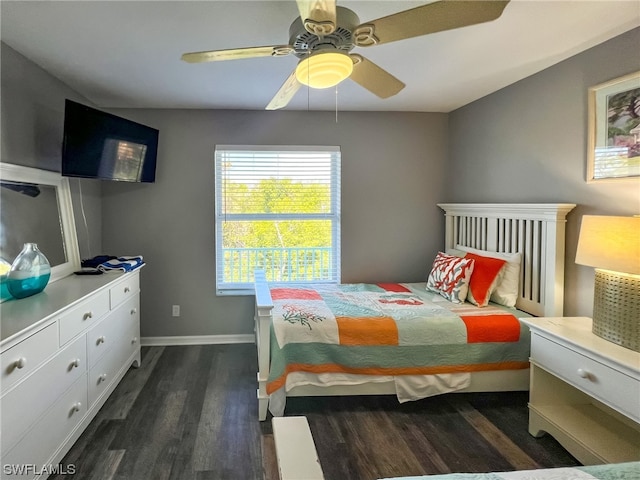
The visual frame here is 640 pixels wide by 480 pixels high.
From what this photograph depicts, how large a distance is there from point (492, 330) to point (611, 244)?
1.01 m

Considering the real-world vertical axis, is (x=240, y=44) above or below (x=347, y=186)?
above

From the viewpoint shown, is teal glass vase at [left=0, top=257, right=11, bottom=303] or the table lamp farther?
teal glass vase at [left=0, top=257, right=11, bottom=303]

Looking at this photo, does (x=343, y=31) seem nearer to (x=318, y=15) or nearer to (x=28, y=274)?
(x=318, y=15)

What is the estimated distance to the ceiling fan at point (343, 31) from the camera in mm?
1465

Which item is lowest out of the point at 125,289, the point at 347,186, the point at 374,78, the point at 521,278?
the point at 125,289

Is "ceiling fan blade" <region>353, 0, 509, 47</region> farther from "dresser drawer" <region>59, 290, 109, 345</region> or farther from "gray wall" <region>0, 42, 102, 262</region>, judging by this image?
"gray wall" <region>0, 42, 102, 262</region>

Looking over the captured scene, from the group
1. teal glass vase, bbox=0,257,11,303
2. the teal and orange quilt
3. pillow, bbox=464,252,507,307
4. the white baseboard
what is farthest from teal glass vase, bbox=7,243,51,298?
pillow, bbox=464,252,507,307

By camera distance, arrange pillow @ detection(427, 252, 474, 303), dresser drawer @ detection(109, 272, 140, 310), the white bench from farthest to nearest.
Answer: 1. pillow @ detection(427, 252, 474, 303)
2. dresser drawer @ detection(109, 272, 140, 310)
3. the white bench

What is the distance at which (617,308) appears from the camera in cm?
204

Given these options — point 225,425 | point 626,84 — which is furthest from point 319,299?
point 626,84

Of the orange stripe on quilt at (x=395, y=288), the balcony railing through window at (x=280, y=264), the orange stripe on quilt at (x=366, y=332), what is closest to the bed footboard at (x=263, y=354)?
the orange stripe on quilt at (x=366, y=332)

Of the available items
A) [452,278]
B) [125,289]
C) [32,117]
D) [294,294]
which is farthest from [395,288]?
[32,117]

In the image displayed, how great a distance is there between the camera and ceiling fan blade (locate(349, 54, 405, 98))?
2.02 metres

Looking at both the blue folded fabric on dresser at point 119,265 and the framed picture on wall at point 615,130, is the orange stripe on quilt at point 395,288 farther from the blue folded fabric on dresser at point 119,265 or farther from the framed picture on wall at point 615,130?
the blue folded fabric on dresser at point 119,265
